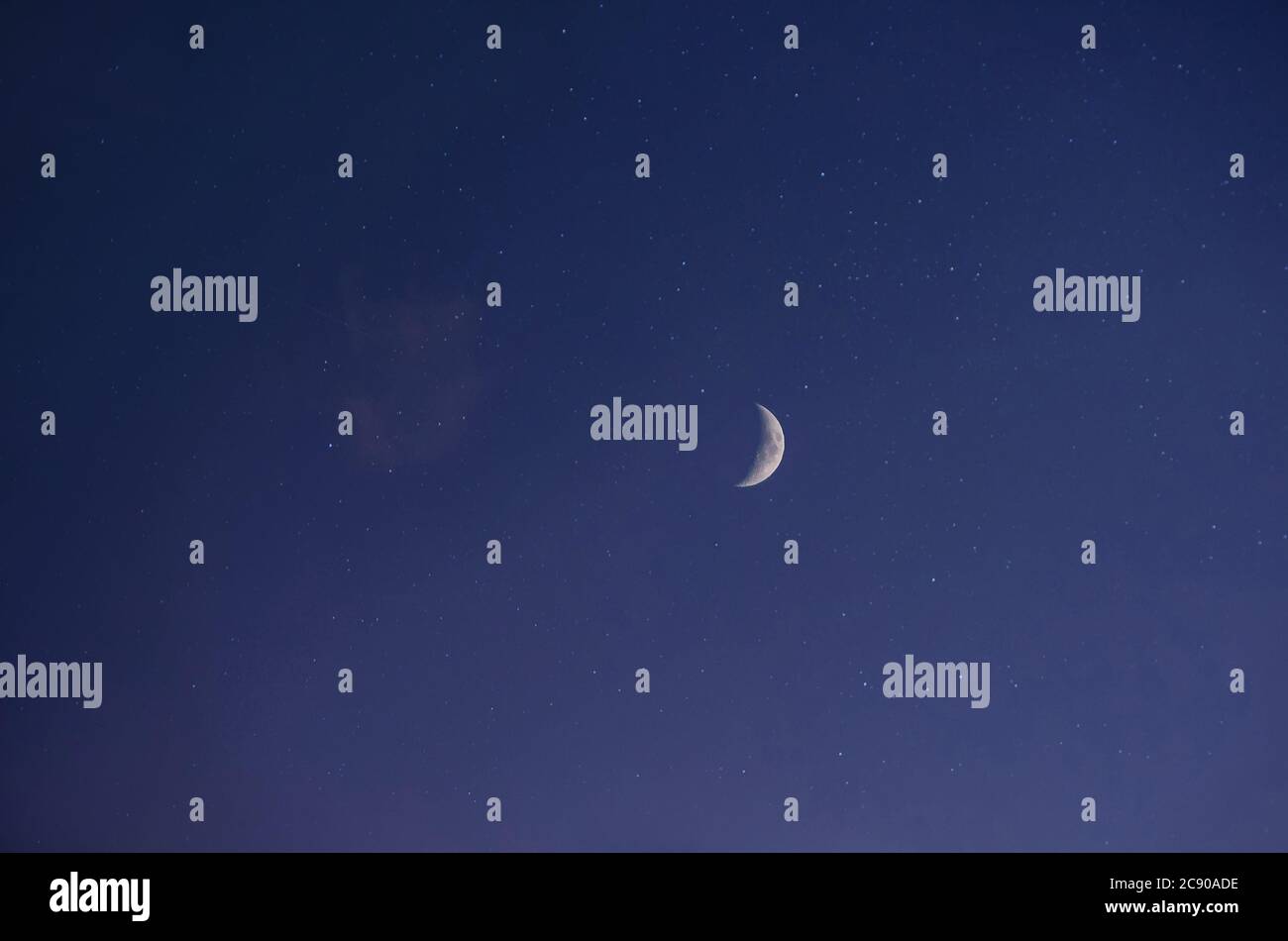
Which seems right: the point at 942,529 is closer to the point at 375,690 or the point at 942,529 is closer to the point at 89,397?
the point at 375,690

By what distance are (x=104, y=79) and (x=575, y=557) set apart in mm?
1560

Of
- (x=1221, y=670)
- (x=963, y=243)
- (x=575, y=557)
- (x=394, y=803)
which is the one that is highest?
(x=963, y=243)

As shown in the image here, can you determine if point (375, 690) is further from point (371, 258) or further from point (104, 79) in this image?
point (104, 79)

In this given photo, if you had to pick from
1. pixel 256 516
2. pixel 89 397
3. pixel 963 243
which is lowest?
pixel 256 516

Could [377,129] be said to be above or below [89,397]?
above

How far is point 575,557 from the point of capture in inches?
76.6

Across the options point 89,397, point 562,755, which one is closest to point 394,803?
point 562,755

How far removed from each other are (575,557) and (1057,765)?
1227 millimetres

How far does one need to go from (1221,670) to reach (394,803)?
1.95 m

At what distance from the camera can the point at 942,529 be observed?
1.94m

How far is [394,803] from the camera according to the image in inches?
77.1

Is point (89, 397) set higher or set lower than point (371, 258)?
lower
